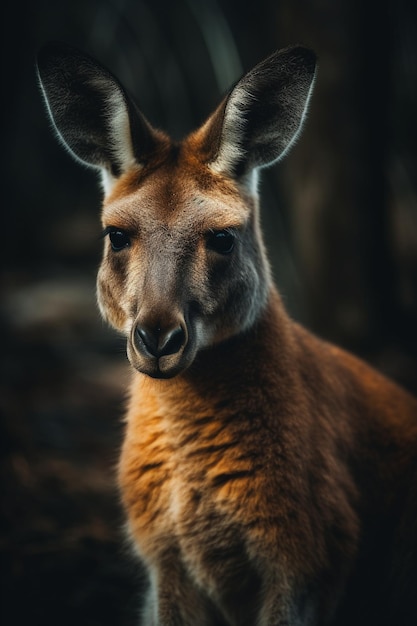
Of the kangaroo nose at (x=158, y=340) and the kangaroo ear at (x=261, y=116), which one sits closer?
the kangaroo nose at (x=158, y=340)

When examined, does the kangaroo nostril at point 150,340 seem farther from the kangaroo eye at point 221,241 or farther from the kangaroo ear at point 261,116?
the kangaroo ear at point 261,116

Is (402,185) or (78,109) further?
(402,185)

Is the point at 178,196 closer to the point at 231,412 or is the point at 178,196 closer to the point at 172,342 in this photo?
the point at 172,342

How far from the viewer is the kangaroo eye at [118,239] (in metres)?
3.29

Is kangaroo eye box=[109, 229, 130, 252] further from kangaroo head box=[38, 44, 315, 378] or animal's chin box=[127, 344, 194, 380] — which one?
animal's chin box=[127, 344, 194, 380]

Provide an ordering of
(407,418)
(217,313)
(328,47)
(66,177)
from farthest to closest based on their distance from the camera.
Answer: (66,177) < (328,47) < (407,418) < (217,313)

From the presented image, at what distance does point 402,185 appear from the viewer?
22.3 feet

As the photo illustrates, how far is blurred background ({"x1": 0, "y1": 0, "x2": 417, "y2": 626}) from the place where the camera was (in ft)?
15.2

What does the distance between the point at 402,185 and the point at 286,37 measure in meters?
1.71

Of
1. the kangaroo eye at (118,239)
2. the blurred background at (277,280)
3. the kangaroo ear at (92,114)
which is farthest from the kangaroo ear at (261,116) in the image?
the blurred background at (277,280)

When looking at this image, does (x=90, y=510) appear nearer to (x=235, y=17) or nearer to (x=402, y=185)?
(x=402, y=185)

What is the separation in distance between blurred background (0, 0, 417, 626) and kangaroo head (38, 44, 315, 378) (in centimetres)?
62

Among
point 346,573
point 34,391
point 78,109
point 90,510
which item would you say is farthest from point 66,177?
point 346,573

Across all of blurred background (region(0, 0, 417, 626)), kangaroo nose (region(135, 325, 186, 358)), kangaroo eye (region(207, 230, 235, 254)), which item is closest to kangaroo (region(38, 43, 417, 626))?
kangaroo eye (region(207, 230, 235, 254))
